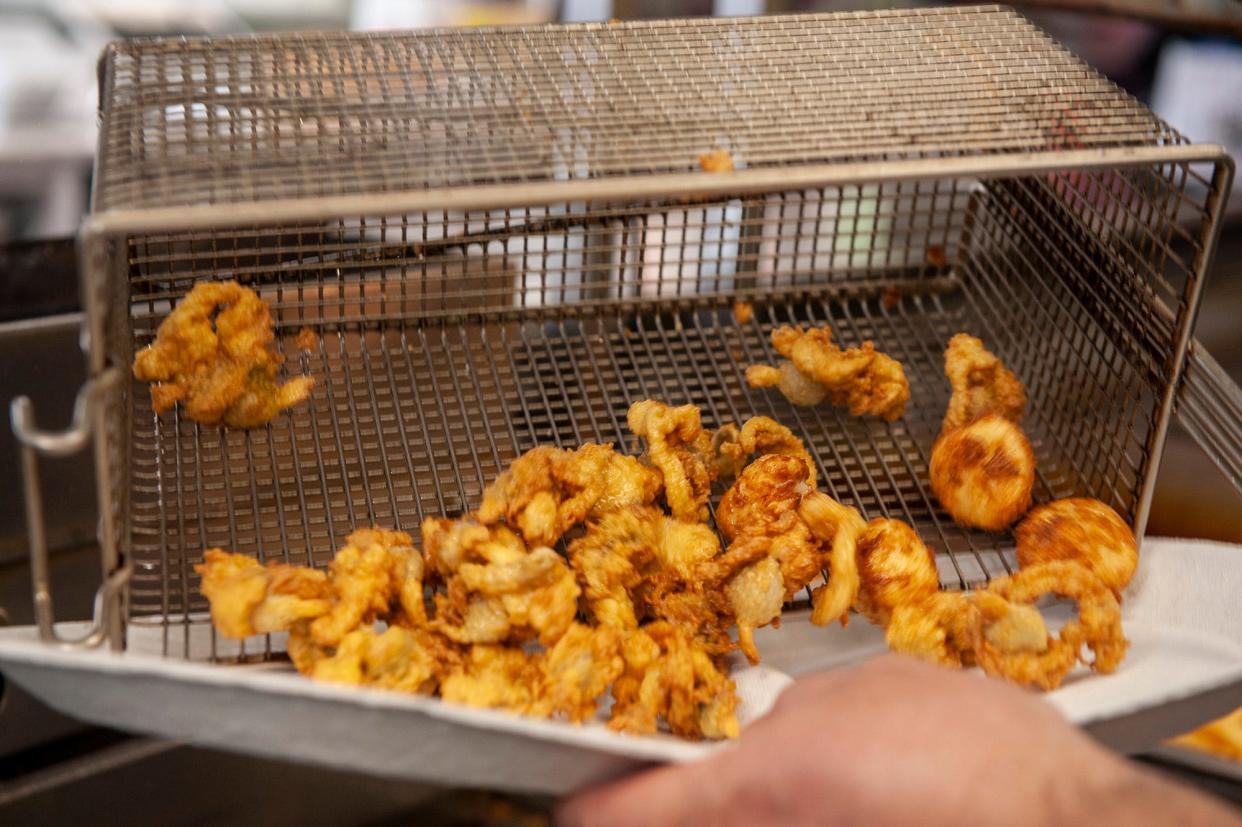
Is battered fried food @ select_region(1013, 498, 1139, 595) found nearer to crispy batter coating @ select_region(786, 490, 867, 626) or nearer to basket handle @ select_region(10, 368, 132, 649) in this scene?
crispy batter coating @ select_region(786, 490, 867, 626)

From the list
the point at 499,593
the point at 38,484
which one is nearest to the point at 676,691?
the point at 499,593

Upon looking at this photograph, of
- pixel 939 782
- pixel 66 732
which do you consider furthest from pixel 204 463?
pixel 939 782

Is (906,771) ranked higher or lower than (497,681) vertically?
higher

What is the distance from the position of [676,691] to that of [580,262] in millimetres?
961

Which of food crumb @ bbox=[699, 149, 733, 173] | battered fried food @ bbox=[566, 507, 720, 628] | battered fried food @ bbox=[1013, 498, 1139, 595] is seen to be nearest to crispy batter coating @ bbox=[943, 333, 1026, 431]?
battered fried food @ bbox=[1013, 498, 1139, 595]

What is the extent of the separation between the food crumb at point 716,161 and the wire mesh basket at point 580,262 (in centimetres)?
2

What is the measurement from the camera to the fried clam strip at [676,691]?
1160 millimetres

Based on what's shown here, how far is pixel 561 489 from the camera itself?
133 cm

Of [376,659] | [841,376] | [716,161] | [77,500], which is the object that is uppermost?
[716,161]

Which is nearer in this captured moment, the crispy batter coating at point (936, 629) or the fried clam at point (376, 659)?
the fried clam at point (376, 659)

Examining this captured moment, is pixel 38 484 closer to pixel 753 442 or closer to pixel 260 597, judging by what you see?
pixel 260 597

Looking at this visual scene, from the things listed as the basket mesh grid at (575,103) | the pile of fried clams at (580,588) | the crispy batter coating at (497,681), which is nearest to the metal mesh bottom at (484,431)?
the pile of fried clams at (580,588)

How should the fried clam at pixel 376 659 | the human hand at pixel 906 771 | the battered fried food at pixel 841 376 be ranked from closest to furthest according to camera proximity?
the human hand at pixel 906 771, the fried clam at pixel 376 659, the battered fried food at pixel 841 376

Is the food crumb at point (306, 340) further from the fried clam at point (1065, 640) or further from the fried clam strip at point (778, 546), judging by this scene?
the fried clam at point (1065, 640)
